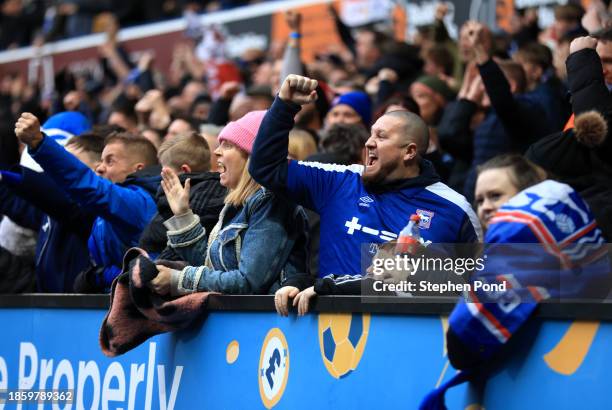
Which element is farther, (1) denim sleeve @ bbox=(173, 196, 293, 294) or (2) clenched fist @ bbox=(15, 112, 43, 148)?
(2) clenched fist @ bbox=(15, 112, 43, 148)

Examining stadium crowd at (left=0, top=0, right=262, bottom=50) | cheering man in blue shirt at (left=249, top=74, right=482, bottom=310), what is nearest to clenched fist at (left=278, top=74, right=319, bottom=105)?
cheering man in blue shirt at (left=249, top=74, right=482, bottom=310)

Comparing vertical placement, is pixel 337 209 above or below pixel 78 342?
above

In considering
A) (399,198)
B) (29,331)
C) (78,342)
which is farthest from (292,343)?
(29,331)

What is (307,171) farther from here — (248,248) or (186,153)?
(186,153)

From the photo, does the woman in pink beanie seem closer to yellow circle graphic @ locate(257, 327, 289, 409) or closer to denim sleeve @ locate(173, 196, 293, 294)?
denim sleeve @ locate(173, 196, 293, 294)

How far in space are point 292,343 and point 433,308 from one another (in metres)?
1.04

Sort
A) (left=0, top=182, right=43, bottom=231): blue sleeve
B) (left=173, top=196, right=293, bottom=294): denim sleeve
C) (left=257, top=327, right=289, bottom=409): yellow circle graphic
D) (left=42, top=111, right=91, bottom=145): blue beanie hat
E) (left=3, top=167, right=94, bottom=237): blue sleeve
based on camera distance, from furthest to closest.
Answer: (left=42, top=111, right=91, bottom=145): blue beanie hat
(left=0, top=182, right=43, bottom=231): blue sleeve
(left=3, top=167, right=94, bottom=237): blue sleeve
(left=173, top=196, right=293, bottom=294): denim sleeve
(left=257, top=327, right=289, bottom=409): yellow circle graphic

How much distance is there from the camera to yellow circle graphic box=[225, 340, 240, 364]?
5770mm

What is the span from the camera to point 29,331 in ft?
24.1

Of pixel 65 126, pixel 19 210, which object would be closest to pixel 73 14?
pixel 65 126

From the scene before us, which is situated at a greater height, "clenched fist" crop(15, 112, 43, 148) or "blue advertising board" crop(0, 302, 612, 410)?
"clenched fist" crop(15, 112, 43, 148)

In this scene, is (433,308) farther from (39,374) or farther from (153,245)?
(39,374)

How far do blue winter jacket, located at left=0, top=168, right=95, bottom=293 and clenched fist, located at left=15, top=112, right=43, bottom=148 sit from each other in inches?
37.1

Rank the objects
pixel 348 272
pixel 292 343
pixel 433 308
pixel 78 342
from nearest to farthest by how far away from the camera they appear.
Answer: pixel 433 308
pixel 292 343
pixel 348 272
pixel 78 342
